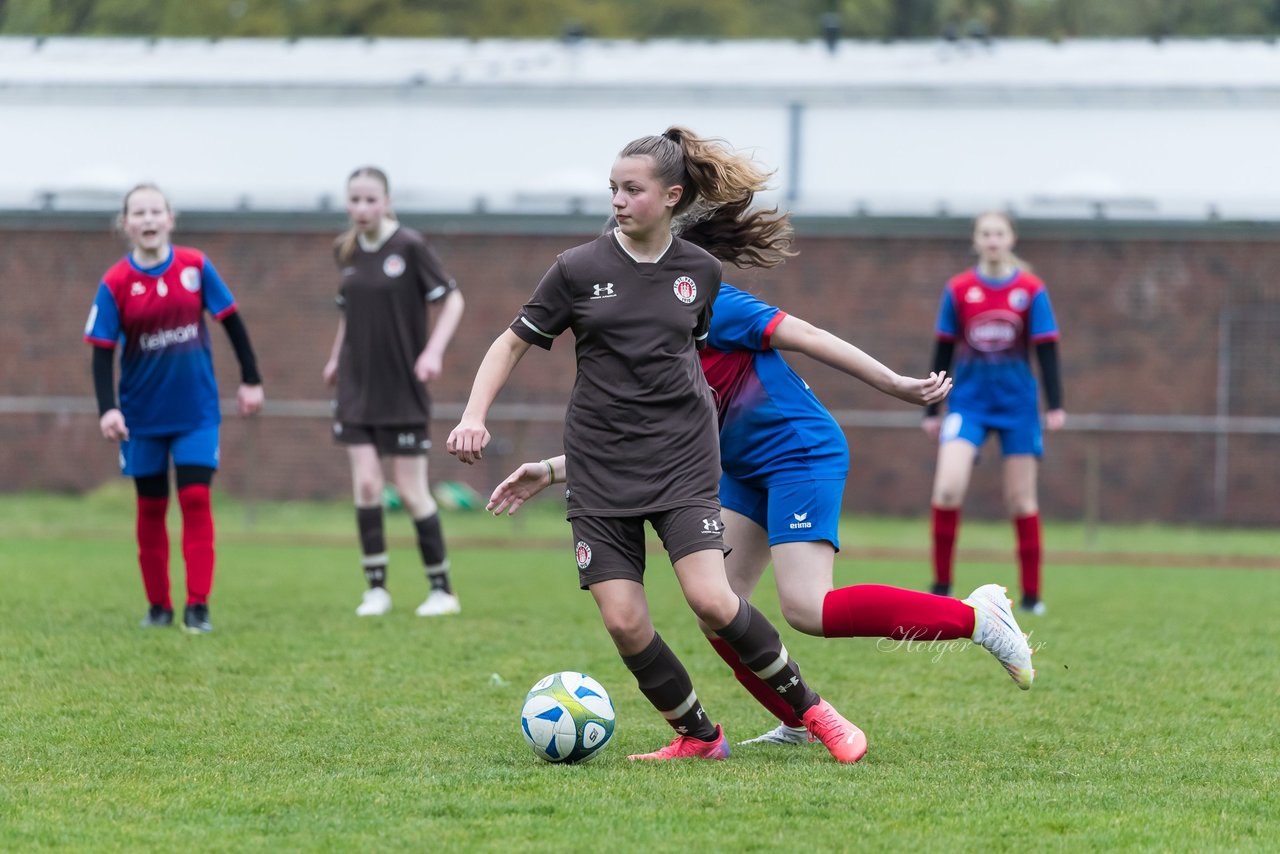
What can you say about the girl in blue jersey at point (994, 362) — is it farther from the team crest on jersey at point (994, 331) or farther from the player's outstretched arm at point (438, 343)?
the player's outstretched arm at point (438, 343)

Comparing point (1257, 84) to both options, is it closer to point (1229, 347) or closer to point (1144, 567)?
point (1229, 347)

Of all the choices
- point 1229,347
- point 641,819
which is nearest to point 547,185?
point 1229,347

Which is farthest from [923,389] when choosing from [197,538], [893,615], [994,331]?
[994,331]

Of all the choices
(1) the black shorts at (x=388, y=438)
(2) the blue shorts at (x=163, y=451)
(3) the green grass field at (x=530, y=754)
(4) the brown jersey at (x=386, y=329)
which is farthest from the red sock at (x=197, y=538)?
(4) the brown jersey at (x=386, y=329)

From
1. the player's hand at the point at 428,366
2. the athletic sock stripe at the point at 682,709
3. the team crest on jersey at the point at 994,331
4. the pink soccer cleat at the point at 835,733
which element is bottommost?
the pink soccer cleat at the point at 835,733

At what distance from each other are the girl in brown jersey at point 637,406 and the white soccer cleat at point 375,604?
14.9 ft

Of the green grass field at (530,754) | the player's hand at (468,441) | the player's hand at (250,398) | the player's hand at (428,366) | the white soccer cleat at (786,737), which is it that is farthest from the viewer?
the player's hand at (428,366)

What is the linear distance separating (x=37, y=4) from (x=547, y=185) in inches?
485

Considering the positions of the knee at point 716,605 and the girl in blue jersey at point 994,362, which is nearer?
the knee at point 716,605

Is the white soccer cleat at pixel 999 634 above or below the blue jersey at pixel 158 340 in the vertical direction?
below

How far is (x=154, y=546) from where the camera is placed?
8.58 metres

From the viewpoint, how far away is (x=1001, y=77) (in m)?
23.6

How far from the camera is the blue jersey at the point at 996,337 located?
981cm

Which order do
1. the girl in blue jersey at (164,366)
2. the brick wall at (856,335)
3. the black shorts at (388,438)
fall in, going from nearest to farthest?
1. the girl in blue jersey at (164,366)
2. the black shorts at (388,438)
3. the brick wall at (856,335)
